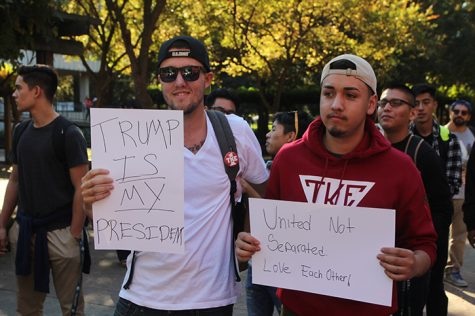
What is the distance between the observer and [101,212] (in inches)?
88.8

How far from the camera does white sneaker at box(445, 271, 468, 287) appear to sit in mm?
5734

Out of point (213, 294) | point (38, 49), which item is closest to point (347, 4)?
point (38, 49)

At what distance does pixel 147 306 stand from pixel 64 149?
1580 mm

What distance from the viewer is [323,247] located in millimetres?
2113

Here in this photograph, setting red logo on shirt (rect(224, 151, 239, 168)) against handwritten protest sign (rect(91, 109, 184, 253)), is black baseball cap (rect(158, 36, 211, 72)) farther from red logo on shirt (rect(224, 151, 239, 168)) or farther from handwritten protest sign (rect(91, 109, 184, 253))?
red logo on shirt (rect(224, 151, 239, 168))

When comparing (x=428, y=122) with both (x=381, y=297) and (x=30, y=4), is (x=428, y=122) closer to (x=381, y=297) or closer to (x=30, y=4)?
(x=381, y=297)

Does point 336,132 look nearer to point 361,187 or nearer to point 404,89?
point 361,187

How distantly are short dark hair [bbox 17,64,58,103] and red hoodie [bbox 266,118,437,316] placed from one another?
210 centimetres

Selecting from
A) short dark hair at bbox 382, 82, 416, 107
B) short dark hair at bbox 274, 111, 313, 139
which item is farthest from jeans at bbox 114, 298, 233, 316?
short dark hair at bbox 382, 82, 416, 107

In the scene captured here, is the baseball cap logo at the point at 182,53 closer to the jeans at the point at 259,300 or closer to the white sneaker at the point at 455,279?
the jeans at the point at 259,300

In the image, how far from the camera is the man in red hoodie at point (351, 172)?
2.09m

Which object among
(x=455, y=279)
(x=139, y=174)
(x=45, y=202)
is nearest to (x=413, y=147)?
(x=139, y=174)

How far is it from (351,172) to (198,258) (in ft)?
2.39

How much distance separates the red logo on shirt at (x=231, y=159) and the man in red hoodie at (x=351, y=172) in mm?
185
